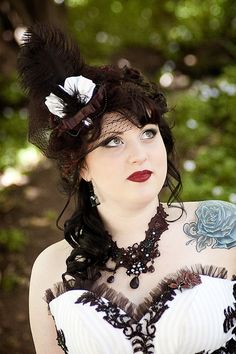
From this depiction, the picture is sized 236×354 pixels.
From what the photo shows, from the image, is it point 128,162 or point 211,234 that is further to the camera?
point 211,234

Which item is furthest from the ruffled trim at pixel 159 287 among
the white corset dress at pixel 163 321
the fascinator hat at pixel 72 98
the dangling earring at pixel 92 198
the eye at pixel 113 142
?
the eye at pixel 113 142

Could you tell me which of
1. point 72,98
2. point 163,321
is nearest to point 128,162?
point 72,98

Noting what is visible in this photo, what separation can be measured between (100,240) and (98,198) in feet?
0.56

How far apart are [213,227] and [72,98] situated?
721 mm

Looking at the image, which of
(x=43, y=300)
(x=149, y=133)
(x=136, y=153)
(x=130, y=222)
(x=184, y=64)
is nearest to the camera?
(x=136, y=153)

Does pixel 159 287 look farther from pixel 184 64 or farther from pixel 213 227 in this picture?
pixel 184 64

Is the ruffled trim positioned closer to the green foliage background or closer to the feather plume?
the feather plume

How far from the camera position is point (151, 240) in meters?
2.30

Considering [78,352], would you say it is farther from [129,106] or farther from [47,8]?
[47,8]

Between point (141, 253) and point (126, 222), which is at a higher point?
point (126, 222)

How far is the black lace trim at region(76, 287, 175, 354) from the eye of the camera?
7.02ft

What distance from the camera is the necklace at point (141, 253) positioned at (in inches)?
89.4

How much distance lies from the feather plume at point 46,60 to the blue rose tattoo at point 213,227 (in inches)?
28.1

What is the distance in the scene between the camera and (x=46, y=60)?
86.3 inches
